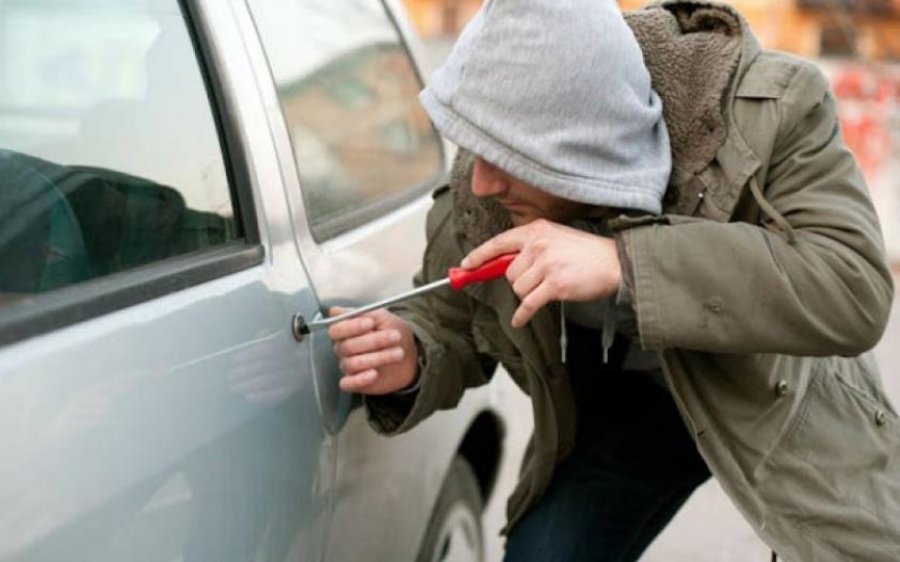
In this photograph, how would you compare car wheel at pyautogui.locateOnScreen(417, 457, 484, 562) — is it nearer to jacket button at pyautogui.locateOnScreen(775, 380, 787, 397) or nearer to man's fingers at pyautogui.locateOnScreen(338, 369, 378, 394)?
man's fingers at pyautogui.locateOnScreen(338, 369, 378, 394)

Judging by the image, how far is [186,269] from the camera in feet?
5.71

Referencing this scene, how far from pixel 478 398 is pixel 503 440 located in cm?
37

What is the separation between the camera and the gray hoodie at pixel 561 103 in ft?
5.95

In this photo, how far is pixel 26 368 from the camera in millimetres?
1321

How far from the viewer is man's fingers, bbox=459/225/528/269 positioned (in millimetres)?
1886

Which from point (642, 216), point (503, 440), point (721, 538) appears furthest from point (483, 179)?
point (721, 538)

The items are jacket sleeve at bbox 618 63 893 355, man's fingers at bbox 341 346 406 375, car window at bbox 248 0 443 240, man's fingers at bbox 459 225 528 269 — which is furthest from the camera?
car window at bbox 248 0 443 240

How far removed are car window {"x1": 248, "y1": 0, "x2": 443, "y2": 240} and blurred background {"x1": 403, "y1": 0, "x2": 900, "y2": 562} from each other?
0.78ft

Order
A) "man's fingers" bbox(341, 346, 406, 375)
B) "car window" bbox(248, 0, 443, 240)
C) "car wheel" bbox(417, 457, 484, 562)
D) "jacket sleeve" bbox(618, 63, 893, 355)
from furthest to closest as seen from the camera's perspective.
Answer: "car wheel" bbox(417, 457, 484, 562), "car window" bbox(248, 0, 443, 240), "man's fingers" bbox(341, 346, 406, 375), "jacket sleeve" bbox(618, 63, 893, 355)

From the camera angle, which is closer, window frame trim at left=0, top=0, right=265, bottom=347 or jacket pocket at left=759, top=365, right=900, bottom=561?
window frame trim at left=0, top=0, right=265, bottom=347

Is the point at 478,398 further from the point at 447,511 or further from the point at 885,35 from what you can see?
the point at 885,35

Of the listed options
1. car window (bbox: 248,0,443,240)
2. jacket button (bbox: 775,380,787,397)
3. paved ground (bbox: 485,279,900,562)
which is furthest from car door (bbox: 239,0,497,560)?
paved ground (bbox: 485,279,900,562)

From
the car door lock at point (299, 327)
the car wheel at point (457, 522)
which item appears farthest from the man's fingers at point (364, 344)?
the car wheel at point (457, 522)

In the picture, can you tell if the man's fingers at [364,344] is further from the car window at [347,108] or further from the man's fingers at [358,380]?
the car window at [347,108]
